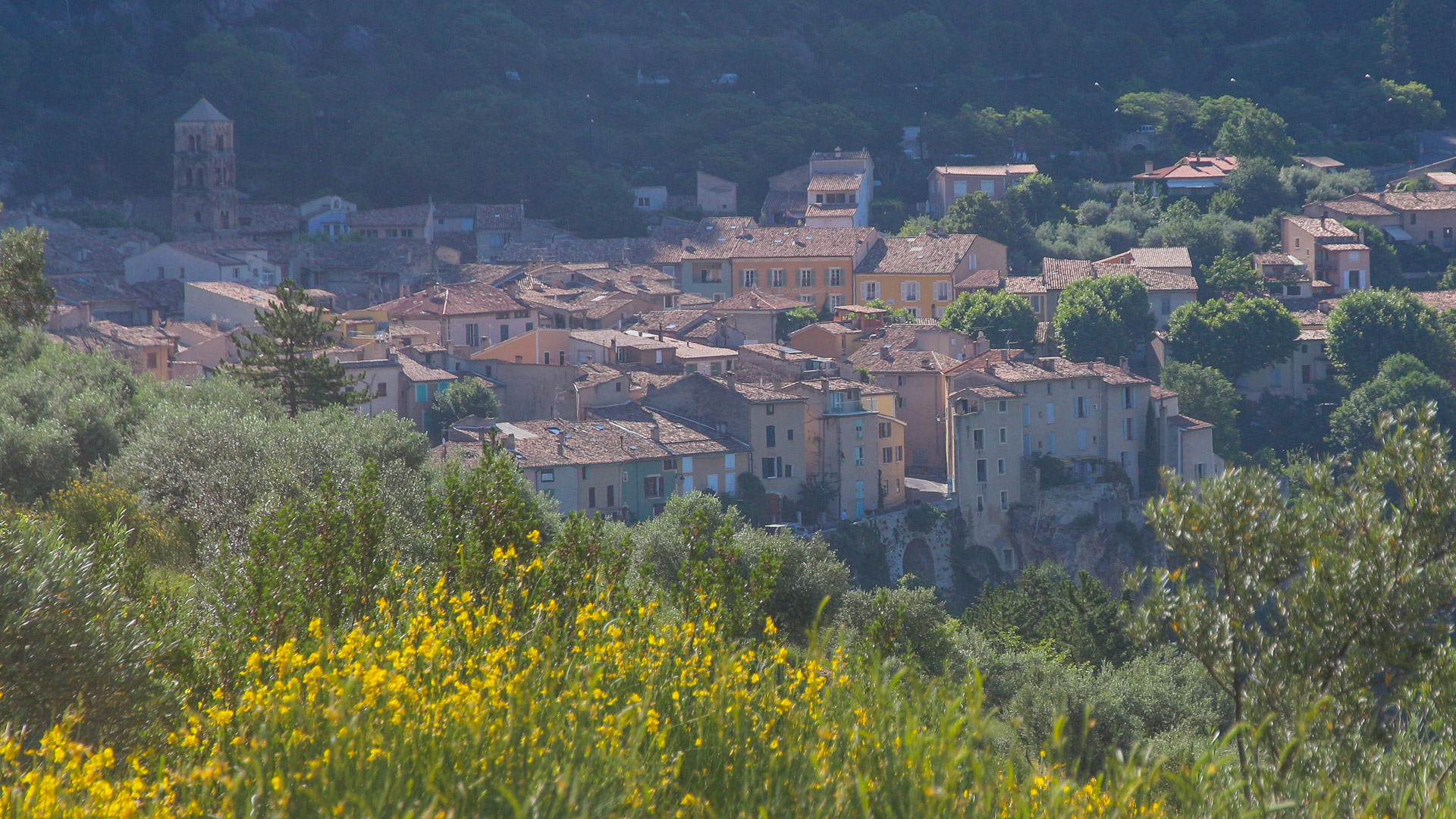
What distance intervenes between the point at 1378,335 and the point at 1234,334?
5.25 meters

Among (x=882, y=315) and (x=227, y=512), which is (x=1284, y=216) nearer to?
(x=882, y=315)

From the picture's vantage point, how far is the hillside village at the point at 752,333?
3912cm

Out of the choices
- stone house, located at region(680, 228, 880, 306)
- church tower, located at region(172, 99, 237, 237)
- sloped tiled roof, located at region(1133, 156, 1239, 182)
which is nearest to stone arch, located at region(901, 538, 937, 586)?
stone house, located at region(680, 228, 880, 306)

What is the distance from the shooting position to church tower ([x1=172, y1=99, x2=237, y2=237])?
6475cm

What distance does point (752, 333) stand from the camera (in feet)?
167

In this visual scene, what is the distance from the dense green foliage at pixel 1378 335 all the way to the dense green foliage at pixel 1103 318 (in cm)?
663

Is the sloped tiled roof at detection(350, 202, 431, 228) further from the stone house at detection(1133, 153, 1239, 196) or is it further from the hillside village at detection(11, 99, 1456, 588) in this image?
the stone house at detection(1133, 153, 1239, 196)

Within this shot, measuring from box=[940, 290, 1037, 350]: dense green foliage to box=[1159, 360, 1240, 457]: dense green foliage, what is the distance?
5182 millimetres

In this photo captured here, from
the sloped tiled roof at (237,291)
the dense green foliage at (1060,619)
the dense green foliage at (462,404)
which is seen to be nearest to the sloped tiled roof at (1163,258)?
the dense green foliage at (462,404)

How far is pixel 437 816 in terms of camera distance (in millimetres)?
3930

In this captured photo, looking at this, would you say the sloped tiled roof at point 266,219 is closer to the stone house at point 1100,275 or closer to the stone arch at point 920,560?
the stone house at point 1100,275

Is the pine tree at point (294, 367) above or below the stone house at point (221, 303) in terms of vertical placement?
below

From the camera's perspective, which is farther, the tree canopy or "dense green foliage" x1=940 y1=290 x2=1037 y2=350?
the tree canopy

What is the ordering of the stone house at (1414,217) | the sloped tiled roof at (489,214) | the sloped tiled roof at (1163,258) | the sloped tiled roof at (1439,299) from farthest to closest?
the stone house at (1414,217) → the sloped tiled roof at (489,214) → the sloped tiled roof at (1163,258) → the sloped tiled roof at (1439,299)
